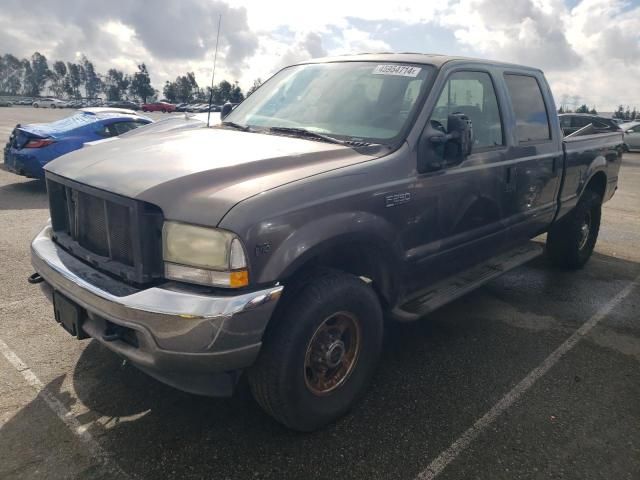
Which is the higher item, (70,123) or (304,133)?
(304,133)

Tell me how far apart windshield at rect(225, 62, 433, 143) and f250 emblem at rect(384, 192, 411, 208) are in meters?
0.36

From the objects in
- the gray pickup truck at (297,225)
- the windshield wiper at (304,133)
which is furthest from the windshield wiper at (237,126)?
the windshield wiper at (304,133)

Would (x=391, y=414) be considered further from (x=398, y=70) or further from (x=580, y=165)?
(x=580, y=165)

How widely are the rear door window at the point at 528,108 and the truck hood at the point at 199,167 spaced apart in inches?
75.1

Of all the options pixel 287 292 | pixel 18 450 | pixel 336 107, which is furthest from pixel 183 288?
pixel 336 107

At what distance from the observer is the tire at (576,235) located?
533 centimetres

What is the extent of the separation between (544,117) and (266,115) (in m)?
2.56

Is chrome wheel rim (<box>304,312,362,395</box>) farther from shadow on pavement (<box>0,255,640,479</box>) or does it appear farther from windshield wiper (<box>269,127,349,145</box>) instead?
windshield wiper (<box>269,127,349,145</box>)

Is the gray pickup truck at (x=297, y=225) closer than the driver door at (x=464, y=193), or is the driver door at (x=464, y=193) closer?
the gray pickup truck at (x=297, y=225)

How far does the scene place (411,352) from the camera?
3621 millimetres

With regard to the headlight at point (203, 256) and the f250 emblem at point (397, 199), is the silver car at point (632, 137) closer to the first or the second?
the f250 emblem at point (397, 199)

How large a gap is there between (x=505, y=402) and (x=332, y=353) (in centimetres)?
117

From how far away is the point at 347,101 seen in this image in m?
3.36

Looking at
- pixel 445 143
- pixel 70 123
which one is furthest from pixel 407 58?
pixel 70 123
